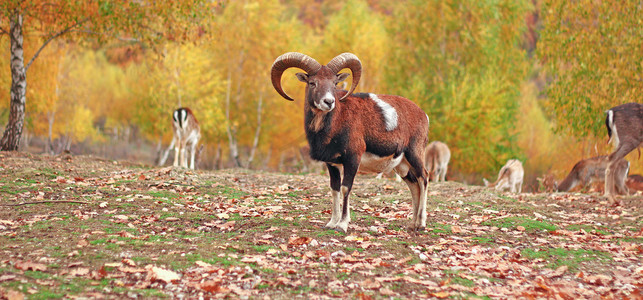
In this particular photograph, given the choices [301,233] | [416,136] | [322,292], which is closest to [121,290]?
[322,292]

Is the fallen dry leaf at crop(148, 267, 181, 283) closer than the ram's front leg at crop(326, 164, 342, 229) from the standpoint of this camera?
Yes

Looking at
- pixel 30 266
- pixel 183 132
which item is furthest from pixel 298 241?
pixel 183 132

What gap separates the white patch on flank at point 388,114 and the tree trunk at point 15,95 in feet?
40.7

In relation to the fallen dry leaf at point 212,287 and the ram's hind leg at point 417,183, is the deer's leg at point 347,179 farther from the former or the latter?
the fallen dry leaf at point 212,287

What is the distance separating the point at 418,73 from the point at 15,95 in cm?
2267

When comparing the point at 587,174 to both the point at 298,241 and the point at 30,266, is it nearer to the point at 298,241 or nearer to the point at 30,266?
the point at 298,241

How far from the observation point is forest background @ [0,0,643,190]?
16.8 m

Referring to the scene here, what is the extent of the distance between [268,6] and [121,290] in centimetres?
3301

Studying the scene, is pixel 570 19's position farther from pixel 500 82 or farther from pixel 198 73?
pixel 198 73

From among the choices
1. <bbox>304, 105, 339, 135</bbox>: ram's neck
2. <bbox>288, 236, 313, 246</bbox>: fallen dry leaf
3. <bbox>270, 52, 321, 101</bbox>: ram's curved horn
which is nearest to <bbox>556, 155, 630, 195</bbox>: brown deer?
<bbox>304, 105, 339, 135</bbox>: ram's neck

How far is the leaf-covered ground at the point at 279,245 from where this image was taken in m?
5.21

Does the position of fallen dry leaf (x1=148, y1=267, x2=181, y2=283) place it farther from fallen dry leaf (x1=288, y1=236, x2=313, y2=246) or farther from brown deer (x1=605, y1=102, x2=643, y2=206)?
brown deer (x1=605, y1=102, x2=643, y2=206)

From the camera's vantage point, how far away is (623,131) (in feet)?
42.3

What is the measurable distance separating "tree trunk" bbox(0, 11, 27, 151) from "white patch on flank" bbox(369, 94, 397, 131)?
12.4m
